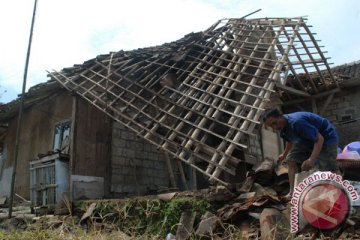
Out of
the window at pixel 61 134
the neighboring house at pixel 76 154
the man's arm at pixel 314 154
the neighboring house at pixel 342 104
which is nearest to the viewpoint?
the man's arm at pixel 314 154

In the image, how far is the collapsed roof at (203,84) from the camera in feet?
21.9

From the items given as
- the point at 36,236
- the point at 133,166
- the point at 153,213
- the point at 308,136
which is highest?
the point at 133,166

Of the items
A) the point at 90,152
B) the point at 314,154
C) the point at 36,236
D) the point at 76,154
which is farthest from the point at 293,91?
the point at 36,236

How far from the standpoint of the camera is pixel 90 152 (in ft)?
27.8

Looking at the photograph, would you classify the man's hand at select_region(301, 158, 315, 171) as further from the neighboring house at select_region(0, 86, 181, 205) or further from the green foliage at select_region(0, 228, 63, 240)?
the neighboring house at select_region(0, 86, 181, 205)

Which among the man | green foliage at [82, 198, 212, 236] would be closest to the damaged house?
green foliage at [82, 198, 212, 236]

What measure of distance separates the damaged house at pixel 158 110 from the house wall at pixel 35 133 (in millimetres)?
25

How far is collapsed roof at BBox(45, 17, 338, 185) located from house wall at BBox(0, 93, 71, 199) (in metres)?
1.08

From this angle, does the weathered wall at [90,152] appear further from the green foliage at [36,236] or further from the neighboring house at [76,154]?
the green foliage at [36,236]

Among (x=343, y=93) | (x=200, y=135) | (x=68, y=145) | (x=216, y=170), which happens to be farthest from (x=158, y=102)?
(x=343, y=93)

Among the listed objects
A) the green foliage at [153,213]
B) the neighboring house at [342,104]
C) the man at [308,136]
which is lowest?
the green foliage at [153,213]

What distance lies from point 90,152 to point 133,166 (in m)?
1.01

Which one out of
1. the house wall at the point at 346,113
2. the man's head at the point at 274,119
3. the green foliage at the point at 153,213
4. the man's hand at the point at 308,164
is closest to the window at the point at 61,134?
the green foliage at the point at 153,213

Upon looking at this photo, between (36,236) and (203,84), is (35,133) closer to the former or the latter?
(203,84)
